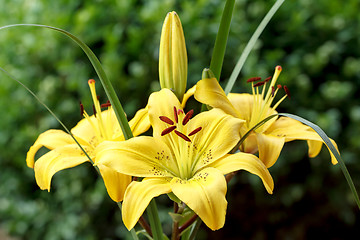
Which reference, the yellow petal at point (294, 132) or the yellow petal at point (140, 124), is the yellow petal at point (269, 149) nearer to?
the yellow petal at point (294, 132)

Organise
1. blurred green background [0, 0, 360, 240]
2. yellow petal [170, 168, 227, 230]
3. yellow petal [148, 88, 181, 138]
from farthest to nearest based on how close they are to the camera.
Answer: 1. blurred green background [0, 0, 360, 240]
2. yellow petal [148, 88, 181, 138]
3. yellow petal [170, 168, 227, 230]

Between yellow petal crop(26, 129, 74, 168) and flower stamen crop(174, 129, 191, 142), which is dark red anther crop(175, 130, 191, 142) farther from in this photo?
yellow petal crop(26, 129, 74, 168)

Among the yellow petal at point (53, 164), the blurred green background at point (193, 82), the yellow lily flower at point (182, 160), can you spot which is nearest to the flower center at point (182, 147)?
the yellow lily flower at point (182, 160)

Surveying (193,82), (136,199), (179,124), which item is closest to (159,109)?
(179,124)

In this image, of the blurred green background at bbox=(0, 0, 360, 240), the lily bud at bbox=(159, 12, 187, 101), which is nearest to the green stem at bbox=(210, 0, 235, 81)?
the lily bud at bbox=(159, 12, 187, 101)

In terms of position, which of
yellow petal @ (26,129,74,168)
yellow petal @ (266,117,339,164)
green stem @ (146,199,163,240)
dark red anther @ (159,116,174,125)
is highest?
dark red anther @ (159,116,174,125)

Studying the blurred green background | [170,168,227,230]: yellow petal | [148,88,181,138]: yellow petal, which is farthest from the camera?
the blurred green background

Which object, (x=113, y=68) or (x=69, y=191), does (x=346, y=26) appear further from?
(x=69, y=191)
